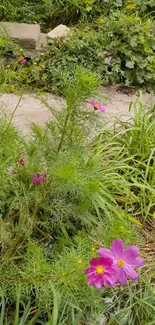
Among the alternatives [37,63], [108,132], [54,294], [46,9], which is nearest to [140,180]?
[108,132]

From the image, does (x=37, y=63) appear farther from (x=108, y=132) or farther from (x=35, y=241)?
(x=35, y=241)

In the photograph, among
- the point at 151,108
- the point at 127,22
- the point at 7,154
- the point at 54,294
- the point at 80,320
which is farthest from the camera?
the point at 127,22

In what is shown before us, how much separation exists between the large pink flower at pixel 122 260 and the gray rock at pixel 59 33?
3175 millimetres

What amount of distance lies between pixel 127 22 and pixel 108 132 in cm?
164

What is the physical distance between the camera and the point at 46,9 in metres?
5.41

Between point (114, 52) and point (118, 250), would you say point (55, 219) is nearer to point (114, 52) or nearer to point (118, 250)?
point (118, 250)

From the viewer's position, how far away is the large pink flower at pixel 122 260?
6.75ft

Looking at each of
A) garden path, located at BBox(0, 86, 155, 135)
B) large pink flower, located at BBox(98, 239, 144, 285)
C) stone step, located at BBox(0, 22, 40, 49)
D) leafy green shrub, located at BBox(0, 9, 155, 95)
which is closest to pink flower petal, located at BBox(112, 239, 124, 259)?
large pink flower, located at BBox(98, 239, 144, 285)

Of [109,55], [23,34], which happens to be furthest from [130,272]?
[23,34]

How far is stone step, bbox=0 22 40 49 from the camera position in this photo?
16.0ft

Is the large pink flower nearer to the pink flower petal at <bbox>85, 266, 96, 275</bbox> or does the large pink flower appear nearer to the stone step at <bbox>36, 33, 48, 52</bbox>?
the pink flower petal at <bbox>85, 266, 96, 275</bbox>

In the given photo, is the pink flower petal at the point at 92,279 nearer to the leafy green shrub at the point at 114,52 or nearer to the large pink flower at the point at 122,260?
the large pink flower at the point at 122,260

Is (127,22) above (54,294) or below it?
above

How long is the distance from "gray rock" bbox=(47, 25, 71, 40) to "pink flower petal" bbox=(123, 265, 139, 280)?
322 centimetres
